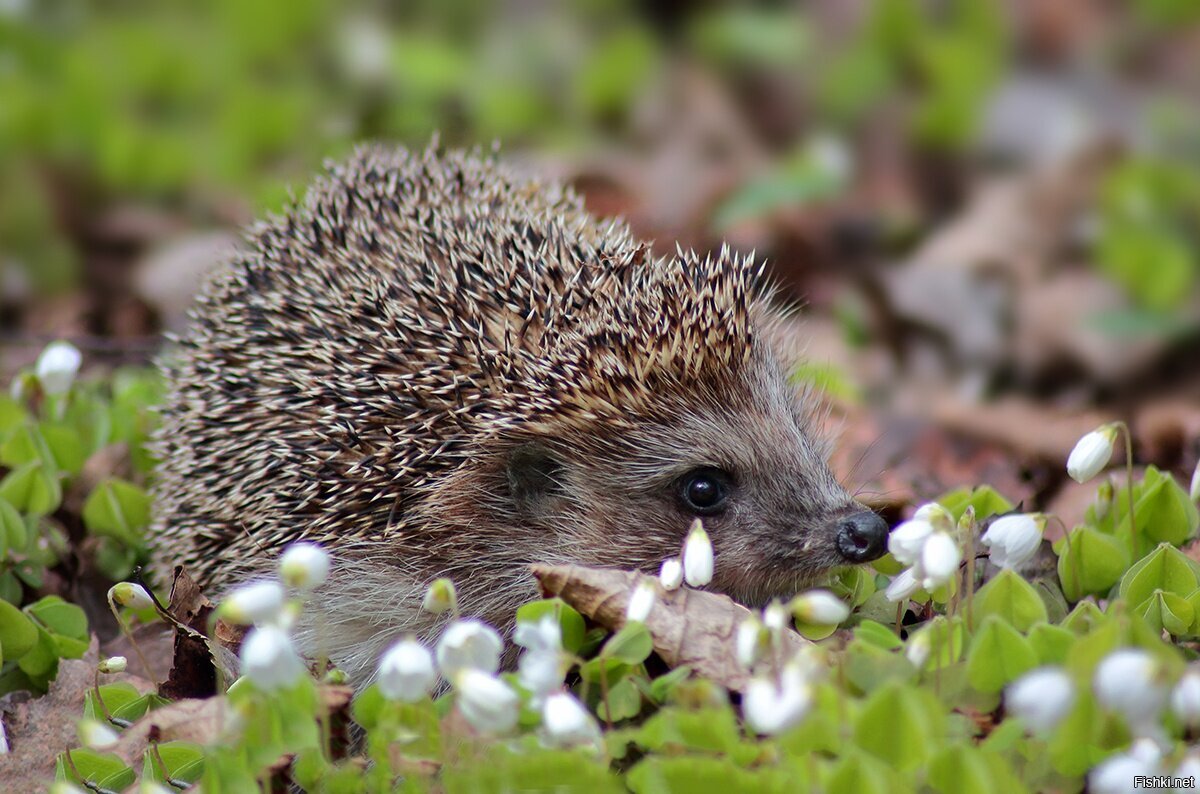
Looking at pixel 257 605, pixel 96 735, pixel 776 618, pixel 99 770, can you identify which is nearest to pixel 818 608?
pixel 776 618

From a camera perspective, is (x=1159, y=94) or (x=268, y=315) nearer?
(x=268, y=315)

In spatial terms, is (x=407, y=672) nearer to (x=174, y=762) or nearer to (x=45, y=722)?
(x=174, y=762)

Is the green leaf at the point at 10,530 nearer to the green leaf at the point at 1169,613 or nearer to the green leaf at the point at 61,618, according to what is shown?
the green leaf at the point at 61,618

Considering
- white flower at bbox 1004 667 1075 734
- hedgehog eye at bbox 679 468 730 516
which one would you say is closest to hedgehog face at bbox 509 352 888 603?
hedgehog eye at bbox 679 468 730 516

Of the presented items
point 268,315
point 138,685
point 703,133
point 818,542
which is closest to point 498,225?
point 268,315

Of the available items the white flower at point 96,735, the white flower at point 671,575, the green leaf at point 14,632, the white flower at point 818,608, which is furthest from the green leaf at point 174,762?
the white flower at point 818,608

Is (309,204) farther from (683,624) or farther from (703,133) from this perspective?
(703,133)
